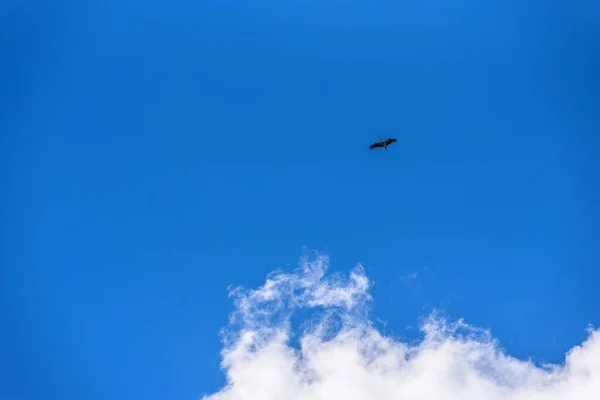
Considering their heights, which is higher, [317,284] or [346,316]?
[317,284]

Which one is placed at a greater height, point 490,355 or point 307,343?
point 307,343

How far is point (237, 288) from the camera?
40.1m

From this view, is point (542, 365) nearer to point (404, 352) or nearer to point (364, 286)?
point (404, 352)

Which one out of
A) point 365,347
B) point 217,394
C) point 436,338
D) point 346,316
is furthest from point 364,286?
point 217,394

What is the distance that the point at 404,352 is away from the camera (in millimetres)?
40281

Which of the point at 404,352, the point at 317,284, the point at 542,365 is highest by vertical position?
the point at 317,284

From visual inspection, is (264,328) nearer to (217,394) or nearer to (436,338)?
(217,394)

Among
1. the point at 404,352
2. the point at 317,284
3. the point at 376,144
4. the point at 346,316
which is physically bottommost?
the point at 404,352

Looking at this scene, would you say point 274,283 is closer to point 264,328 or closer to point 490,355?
point 264,328

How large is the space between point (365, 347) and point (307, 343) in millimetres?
5863

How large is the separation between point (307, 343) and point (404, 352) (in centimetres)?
971

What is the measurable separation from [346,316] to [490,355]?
48.4 ft

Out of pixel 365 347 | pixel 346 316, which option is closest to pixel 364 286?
pixel 346 316

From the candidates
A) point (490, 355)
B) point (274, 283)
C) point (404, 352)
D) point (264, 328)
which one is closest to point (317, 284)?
point (274, 283)
